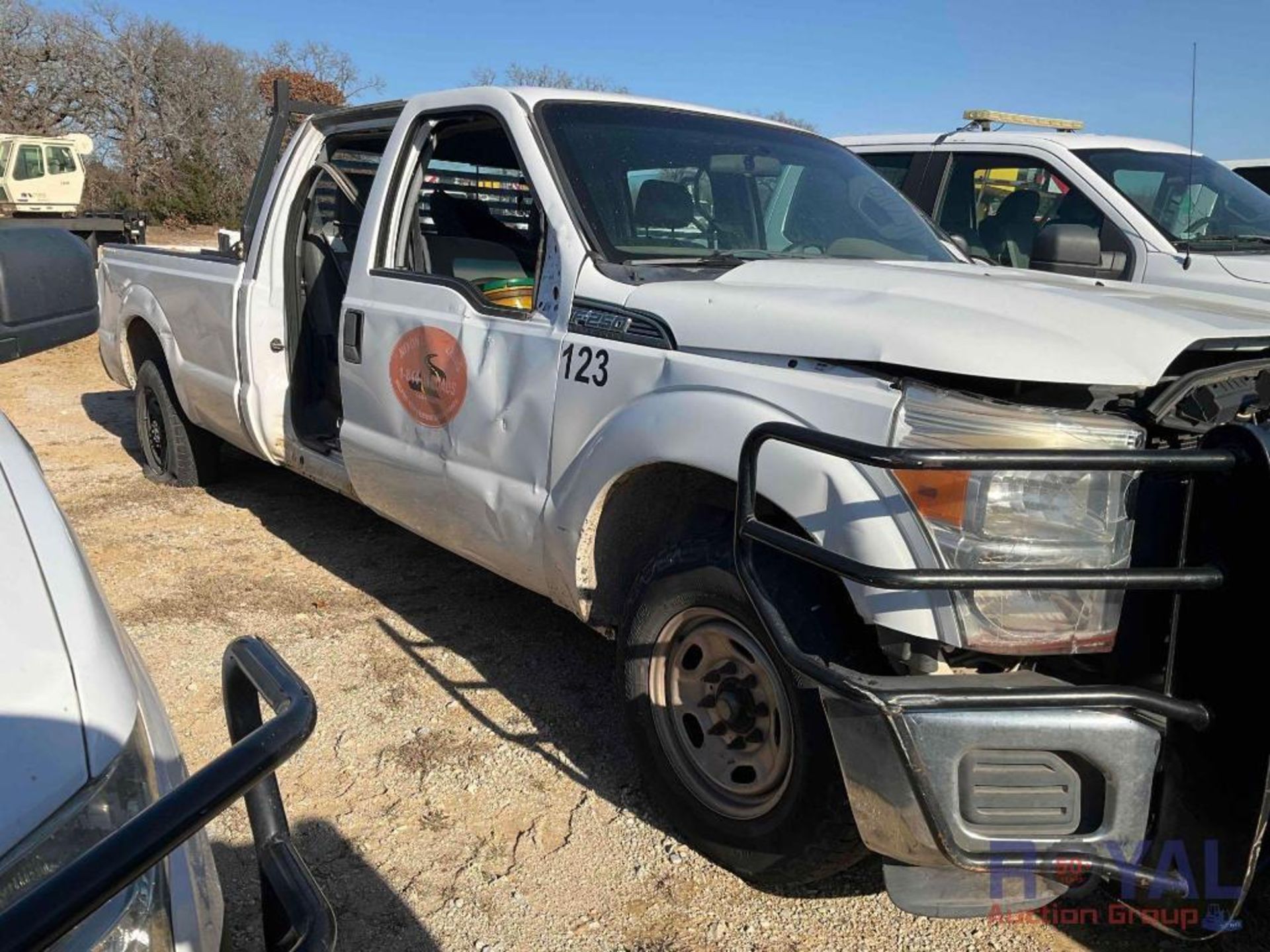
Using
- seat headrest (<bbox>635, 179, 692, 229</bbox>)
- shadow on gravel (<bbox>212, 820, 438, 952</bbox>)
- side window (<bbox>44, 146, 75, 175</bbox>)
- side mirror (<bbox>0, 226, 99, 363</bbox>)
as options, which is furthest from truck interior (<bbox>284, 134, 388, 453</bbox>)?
side window (<bbox>44, 146, 75, 175</bbox>)

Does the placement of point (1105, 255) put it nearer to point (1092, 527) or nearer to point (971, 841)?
point (1092, 527)

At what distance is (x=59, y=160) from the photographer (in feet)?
76.9

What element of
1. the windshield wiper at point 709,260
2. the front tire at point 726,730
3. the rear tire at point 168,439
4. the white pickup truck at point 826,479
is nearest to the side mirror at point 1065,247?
the white pickup truck at point 826,479

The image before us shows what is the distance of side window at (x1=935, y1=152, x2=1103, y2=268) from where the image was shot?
591 centimetres

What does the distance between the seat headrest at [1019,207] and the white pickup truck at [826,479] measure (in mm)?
2343

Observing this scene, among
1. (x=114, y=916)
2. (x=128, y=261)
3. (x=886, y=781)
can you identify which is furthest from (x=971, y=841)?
(x=128, y=261)

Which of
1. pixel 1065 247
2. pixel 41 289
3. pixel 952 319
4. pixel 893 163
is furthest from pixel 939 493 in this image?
pixel 893 163

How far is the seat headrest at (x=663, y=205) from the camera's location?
334cm

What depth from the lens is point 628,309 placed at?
2855 mm

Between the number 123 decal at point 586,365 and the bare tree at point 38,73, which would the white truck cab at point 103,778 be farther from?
the bare tree at point 38,73

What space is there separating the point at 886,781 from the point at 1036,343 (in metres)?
0.92

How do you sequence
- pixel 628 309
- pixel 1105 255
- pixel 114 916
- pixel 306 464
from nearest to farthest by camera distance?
pixel 114 916 < pixel 628 309 < pixel 306 464 < pixel 1105 255

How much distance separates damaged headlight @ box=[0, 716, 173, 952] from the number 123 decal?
5.65ft

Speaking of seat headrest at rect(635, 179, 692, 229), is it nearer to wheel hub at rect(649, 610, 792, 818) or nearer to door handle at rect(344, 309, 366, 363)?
door handle at rect(344, 309, 366, 363)
